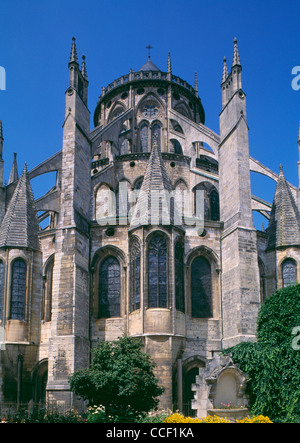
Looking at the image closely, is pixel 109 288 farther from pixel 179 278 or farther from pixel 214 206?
pixel 214 206

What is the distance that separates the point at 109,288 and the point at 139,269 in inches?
81.7

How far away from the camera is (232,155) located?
25.1 meters

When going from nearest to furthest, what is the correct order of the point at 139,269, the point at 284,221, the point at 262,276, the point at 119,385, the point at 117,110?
the point at 119,385 → the point at 139,269 → the point at 284,221 → the point at 262,276 → the point at 117,110

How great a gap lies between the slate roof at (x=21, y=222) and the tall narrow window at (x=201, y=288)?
757cm

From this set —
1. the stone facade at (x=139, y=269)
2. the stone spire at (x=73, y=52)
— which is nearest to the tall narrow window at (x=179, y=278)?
the stone facade at (x=139, y=269)

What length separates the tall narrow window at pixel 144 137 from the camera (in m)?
35.8

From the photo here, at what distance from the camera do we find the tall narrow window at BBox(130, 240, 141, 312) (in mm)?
22906

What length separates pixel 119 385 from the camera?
1678 centimetres

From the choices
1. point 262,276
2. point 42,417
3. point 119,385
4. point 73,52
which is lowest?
point 42,417

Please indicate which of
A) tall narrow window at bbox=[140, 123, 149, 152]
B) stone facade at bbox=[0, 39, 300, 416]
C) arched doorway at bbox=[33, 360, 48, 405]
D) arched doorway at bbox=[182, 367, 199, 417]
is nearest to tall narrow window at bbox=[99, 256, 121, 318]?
stone facade at bbox=[0, 39, 300, 416]

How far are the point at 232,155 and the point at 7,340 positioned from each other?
43.8 ft

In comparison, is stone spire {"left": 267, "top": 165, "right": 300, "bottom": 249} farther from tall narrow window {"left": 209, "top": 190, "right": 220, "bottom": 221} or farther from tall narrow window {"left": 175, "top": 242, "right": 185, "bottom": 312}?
tall narrow window {"left": 209, "top": 190, "right": 220, "bottom": 221}

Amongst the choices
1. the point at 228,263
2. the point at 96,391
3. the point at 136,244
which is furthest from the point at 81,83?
the point at 96,391

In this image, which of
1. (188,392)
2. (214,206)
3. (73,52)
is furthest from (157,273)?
(73,52)
